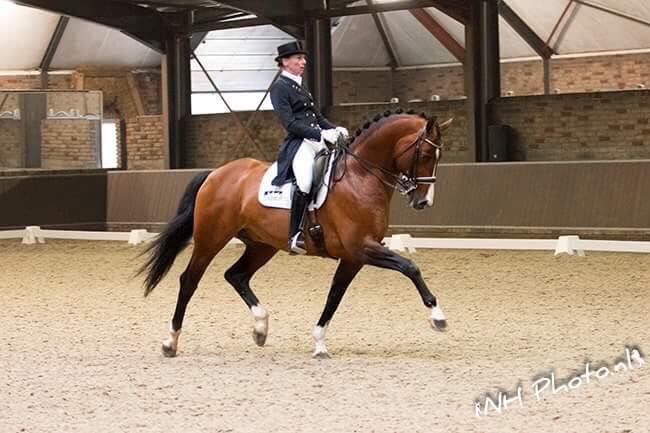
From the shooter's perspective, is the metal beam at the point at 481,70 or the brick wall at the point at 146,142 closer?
the metal beam at the point at 481,70

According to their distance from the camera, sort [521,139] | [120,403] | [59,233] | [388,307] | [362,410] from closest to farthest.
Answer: [362,410], [120,403], [388,307], [59,233], [521,139]

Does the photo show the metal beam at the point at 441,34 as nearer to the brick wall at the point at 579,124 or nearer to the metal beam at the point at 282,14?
the metal beam at the point at 282,14

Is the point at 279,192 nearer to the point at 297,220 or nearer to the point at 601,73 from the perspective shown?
the point at 297,220

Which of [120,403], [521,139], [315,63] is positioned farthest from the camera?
[315,63]

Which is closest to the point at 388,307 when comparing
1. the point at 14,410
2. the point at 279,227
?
the point at 279,227

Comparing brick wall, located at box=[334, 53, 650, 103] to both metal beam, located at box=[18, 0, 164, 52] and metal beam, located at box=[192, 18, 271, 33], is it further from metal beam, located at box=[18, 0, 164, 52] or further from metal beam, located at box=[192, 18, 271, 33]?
metal beam, located at box=[18, 0, 164, 52]

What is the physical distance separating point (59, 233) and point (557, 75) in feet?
42.9

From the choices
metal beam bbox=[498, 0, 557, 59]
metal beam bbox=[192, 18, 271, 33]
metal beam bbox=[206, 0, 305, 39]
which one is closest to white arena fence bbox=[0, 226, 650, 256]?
metal beam bbox=[206, 0, 305, 39]

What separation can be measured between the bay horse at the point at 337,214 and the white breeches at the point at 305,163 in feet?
0.50

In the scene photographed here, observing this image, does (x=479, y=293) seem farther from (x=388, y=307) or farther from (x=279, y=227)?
(x=279, y=227)

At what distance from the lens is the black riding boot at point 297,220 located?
24.4 feet

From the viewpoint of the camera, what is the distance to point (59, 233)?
17.5 metres

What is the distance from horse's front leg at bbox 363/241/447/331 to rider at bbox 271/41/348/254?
1.85ft

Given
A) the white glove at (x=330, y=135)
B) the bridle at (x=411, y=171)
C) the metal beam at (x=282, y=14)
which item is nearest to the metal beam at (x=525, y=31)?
the metal beam at (x=282, y=14)
